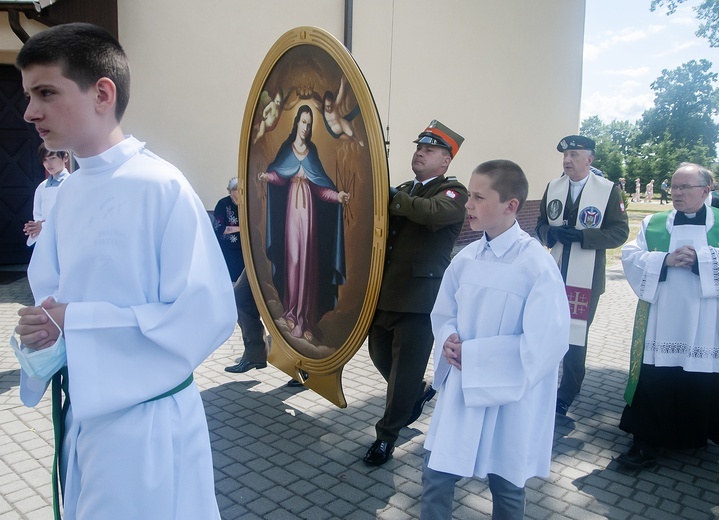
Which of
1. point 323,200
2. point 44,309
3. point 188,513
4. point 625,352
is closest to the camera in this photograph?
point 44,309

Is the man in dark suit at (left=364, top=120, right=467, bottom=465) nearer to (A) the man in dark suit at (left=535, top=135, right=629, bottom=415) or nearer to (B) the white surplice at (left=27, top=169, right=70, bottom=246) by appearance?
(A) the man in dark suit at (left=535, top=135, right=629, bottom=415)

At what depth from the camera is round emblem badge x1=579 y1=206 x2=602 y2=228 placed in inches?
176

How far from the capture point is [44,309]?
161cm

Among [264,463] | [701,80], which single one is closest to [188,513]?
[264,463]

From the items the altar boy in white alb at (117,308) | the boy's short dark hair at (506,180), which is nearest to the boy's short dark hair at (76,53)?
the altar boy in white alb at (117,308)

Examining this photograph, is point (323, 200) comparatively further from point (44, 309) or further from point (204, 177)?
point (204, 177)

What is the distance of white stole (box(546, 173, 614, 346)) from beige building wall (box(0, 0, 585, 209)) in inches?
108

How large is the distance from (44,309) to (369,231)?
2071 millimetres

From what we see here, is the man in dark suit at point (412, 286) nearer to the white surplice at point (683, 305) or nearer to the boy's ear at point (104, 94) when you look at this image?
the white surplice at point (683, 305)

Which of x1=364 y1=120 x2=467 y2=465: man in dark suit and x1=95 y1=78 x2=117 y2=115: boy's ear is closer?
x1=95 y1=78 x2=117 y2=115: boy's ear

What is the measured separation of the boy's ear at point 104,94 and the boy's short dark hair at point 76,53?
2 cm

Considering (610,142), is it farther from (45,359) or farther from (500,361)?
(45,359)

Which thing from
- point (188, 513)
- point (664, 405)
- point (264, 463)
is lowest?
point (264, 463)

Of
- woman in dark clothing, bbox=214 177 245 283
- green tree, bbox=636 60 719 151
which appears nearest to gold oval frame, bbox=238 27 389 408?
woman in dark clothing, bbox=214 177 245 283
